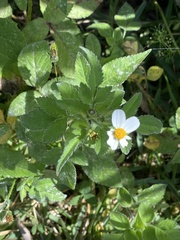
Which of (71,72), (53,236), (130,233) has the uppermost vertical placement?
(71,72)

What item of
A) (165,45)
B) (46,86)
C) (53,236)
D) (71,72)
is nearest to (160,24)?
(165,45)

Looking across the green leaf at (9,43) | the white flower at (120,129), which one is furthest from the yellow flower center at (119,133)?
the green leaf at (9,43)

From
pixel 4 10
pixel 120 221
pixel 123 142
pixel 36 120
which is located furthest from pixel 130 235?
pixel 4 10

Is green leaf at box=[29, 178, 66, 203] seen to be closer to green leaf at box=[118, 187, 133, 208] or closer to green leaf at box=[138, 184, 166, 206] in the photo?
green leaf at box=[118, 187, 133, 208]

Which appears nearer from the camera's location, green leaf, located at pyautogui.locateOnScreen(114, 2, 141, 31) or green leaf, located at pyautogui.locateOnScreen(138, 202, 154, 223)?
green leaf, located at pyautogui.locateOnScreen(138, 202, 154, 223)

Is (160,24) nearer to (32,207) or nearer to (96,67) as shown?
(96,67)

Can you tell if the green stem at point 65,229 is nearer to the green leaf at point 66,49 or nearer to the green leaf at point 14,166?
the green leaf at point 14,166

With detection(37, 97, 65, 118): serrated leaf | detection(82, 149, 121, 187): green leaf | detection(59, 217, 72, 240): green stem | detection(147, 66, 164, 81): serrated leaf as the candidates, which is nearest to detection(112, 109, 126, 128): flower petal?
detection(37, 97, 65, 118): serrated leaf
